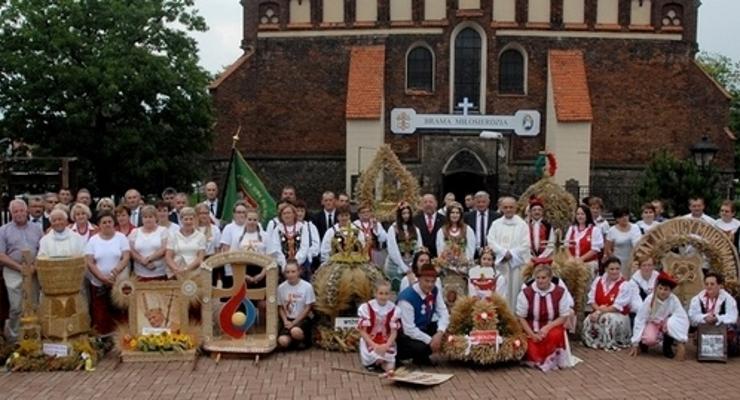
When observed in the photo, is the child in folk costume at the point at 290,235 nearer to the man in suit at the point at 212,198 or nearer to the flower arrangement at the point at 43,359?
the man in suit at the point at 212,198

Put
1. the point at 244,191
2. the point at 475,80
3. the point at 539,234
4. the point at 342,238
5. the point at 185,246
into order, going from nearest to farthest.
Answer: the point at 185,246, the point at 342,238, the point at 539,234, the point at 244,191, the point at 475,80

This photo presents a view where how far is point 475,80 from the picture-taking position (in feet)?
88.0

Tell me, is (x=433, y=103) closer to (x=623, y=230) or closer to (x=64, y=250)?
(x=623, y=230)

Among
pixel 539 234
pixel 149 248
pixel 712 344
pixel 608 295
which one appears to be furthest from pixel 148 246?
pixel 712 344

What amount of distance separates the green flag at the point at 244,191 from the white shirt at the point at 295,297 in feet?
10.4

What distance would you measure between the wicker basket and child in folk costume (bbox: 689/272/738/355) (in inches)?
301

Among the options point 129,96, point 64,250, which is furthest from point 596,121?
point 64,250

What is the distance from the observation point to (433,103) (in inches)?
1055

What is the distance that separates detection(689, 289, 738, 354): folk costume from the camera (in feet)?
32.1

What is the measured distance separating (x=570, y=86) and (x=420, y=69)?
5.11 meters

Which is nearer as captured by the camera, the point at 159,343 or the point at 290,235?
the point at 159,343

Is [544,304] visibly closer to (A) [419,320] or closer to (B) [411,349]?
(A) [419,320]

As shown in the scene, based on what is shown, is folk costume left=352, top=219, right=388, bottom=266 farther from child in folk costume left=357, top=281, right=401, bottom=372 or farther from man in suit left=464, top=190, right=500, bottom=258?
child in folk costume left=357, top=281, right=401, bottom=372

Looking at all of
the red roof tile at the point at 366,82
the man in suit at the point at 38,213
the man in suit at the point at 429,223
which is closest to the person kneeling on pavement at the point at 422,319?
the man in suit at the point at 429,223
